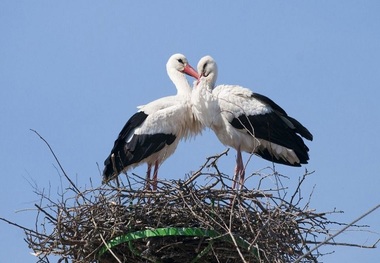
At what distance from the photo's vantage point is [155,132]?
11.3 metres

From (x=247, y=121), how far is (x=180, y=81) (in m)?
1.14

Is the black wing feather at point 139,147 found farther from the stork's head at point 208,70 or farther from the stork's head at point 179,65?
the stork's head at point 179,65

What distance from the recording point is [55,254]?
→ 26.1 feet

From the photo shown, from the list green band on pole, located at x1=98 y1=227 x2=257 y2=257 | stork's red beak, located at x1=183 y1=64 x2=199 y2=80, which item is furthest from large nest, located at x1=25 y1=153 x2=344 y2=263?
stork's red beak, located at x1=183 y1=64 x2=199 y2=80

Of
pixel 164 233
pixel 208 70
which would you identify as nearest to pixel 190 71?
pixel 208 70

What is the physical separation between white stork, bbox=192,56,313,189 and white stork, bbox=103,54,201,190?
0.91ft

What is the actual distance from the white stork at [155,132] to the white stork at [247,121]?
0.28m

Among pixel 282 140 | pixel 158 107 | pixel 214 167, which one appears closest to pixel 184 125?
pixel 158 107

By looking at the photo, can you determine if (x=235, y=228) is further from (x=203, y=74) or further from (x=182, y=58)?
(x=182, y=58)

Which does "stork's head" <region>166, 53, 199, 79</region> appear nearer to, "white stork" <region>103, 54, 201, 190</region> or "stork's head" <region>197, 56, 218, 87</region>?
"white stork" <region>103, 54, 201, 190</region>

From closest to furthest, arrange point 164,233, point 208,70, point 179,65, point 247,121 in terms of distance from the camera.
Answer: point 164,233
point 247,121
point 208,70
point 179,65

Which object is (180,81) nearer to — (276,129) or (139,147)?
(139,147)

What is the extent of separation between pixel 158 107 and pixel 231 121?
2.84 ft

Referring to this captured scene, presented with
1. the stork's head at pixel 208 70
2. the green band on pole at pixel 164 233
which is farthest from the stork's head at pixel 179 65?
the green band on pole at pixel 164 233
